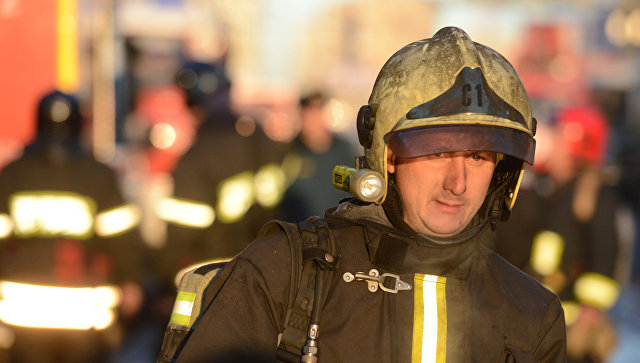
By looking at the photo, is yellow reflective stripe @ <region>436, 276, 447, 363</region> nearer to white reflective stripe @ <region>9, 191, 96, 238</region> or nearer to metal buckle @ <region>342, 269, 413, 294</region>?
metal buckle @ <region>342, 269, 413, 294</region>

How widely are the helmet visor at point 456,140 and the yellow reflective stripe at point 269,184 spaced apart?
3442 mm

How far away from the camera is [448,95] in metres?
2.49

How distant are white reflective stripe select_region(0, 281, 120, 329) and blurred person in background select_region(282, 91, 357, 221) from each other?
161 cm

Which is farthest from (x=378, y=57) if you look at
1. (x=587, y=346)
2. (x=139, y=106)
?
(x=587, y=346)

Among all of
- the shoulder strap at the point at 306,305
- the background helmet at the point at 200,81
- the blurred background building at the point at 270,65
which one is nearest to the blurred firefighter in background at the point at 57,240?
the blurred background building at the point at 270,65

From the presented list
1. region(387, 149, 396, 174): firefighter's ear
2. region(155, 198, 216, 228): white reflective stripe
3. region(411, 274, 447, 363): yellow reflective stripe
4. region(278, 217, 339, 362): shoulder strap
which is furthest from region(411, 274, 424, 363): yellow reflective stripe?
region(155, 198, 216, 228): white reflective stripe

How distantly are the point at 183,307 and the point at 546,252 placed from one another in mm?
3417

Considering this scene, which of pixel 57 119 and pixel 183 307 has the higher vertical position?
pixel 57 119

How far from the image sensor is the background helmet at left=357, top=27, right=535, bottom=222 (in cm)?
245

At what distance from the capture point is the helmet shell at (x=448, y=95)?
8.13 feet

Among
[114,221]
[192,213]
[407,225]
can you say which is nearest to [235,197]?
[192,213]

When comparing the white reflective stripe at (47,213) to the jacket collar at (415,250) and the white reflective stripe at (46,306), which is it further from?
the jacket collar at (415,250)

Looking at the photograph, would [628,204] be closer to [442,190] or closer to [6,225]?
[6,225]

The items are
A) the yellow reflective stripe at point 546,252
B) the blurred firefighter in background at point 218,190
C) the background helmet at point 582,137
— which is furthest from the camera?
the blurred firefighter in background at point 218,190
